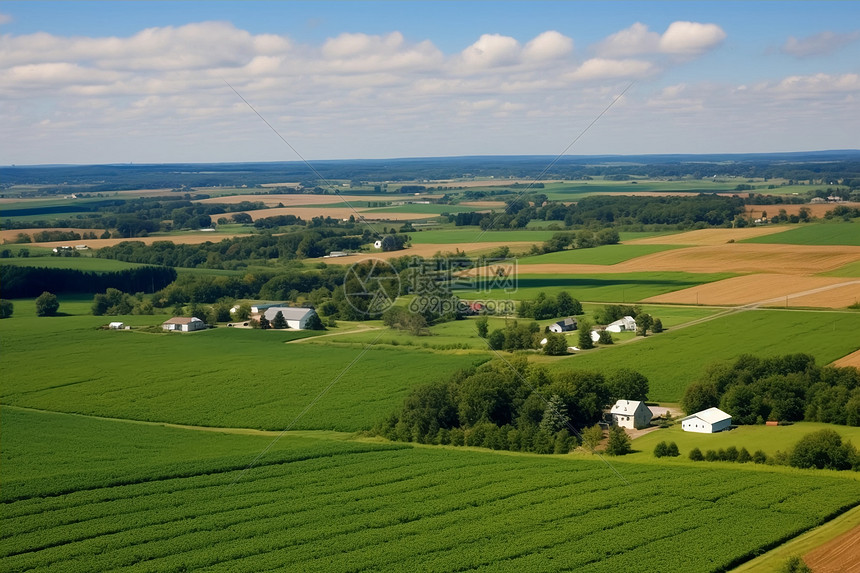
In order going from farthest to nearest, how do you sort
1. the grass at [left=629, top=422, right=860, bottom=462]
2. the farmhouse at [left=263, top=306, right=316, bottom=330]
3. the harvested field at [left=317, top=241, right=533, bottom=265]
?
the harvested field at [left=317, top=241, right=533, bottom=265] < the farmhouse at [left=263, top=306, right=316, bottom=330] < the grass at [left=629, top=422, right=860, bottom=462]

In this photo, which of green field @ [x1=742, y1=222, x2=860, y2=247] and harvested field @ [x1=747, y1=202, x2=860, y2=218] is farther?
harvested field @ [x1=747, y1=202, x2=860, y2=218]

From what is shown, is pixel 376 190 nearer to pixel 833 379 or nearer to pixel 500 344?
pixel 500 344

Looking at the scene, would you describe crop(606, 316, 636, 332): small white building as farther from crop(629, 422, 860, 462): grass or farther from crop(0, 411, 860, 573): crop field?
crop(0, 411, 860, 573): crop field

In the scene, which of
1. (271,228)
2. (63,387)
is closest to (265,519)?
(63,387)

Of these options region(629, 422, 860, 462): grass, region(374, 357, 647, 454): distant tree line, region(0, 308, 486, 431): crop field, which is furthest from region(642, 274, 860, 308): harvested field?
region(374, 357, 647, 454): distant tree line

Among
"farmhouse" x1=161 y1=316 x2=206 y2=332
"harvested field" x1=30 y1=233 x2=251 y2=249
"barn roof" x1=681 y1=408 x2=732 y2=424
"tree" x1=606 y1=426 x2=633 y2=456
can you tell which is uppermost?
"harvested field" x1=30 y1=233 x2=251 y2=249

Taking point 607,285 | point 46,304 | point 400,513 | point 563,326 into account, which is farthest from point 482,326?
point 46,304

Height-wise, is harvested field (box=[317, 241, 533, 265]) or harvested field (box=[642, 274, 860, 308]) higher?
harvested field (box=[317, 241, 533, 265])
